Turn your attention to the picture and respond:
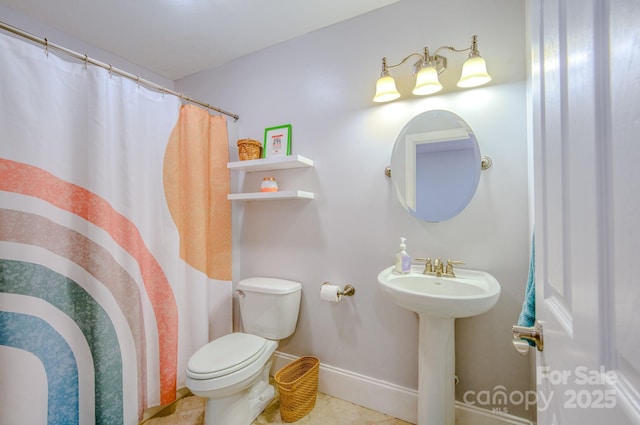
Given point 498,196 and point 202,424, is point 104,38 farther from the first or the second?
point 498,196

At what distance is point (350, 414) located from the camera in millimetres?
1568

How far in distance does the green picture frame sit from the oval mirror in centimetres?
77

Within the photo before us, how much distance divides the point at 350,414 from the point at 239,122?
2.17m

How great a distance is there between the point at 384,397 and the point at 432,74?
5.98 ft

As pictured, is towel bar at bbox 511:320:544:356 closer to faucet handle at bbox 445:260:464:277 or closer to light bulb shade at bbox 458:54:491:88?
faucet handle at bbox 445:260:464:277

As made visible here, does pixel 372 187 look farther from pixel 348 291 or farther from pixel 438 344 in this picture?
pixel 438 344

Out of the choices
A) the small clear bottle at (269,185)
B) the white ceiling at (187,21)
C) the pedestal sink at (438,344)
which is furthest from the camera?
the small clear bottle at (269,185)

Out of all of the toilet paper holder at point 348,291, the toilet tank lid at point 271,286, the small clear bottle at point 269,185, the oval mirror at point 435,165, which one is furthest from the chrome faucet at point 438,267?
the small clear bottle at point 269,185

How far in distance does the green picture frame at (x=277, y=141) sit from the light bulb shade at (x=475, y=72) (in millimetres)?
1112

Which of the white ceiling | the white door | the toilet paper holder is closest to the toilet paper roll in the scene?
the toilet paper holder

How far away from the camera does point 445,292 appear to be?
132 cm

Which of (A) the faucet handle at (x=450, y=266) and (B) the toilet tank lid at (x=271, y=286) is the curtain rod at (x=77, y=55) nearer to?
(B) the toilet tank lid at (x=271, y=286)

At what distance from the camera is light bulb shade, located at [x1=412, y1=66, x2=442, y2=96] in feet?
4.46

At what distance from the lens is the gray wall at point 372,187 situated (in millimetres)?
1314
